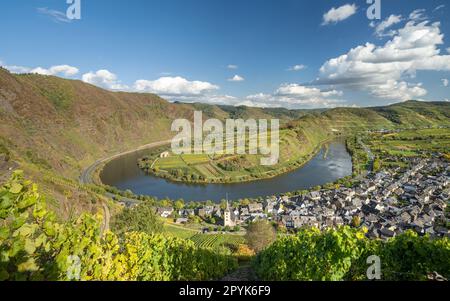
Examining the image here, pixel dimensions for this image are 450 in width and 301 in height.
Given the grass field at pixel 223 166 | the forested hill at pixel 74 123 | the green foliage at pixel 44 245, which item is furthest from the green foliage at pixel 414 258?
the forested hill at pixel 74 123

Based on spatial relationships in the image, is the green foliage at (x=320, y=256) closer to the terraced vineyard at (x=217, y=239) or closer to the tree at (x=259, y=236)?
the tree at (x=259, y=236)

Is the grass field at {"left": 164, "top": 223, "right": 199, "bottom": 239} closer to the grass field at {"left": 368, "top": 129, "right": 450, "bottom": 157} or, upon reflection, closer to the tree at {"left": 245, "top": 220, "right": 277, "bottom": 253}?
the tree at {"left": 245, "top": 220, "right": 277, "bottom": 253}

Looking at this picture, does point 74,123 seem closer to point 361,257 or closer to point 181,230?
point 181,230

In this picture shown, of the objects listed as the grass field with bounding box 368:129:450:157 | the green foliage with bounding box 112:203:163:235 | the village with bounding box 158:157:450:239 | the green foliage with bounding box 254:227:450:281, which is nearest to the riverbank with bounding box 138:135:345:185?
the village with bounding box 158:157:450:239

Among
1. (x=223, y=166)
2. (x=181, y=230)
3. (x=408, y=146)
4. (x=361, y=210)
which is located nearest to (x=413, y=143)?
(x=408, y=146)

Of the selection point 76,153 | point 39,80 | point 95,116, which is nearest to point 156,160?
point 76,153
